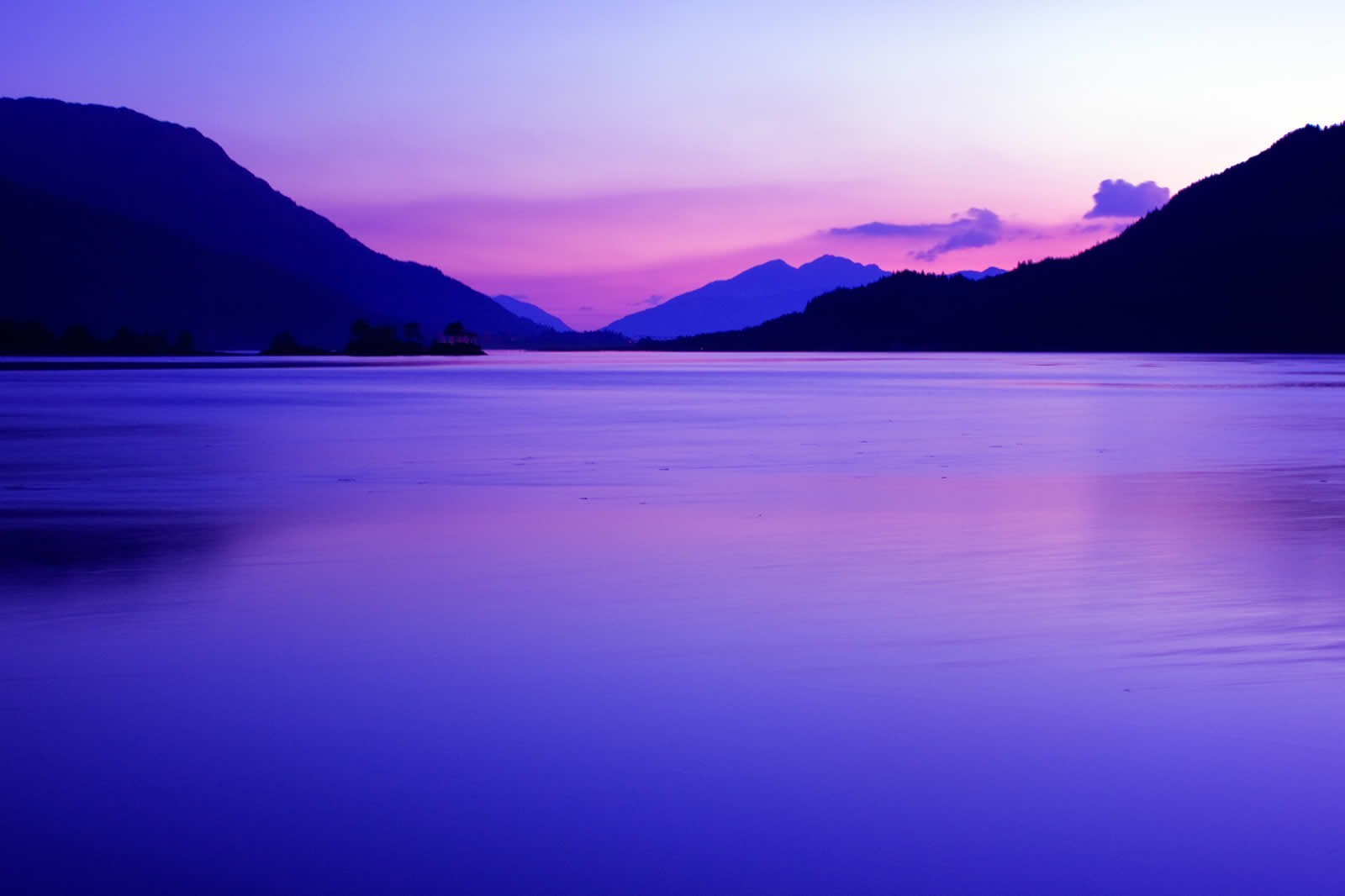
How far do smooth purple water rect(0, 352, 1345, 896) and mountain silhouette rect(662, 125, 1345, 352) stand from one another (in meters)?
142

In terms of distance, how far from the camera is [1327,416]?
23094mm

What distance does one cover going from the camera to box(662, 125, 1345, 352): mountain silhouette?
145 meters

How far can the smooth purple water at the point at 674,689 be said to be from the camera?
135 inches

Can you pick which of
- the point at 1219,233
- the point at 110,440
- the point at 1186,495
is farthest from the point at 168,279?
the point at 1186,495

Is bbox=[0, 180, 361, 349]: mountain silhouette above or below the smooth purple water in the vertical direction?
above

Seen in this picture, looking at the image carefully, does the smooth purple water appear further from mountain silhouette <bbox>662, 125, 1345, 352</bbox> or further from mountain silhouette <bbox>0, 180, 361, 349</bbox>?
mountain silhouette <bbox>662, 125, 1345, 352</bbox>

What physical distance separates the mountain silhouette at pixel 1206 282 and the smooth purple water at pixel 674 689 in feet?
464

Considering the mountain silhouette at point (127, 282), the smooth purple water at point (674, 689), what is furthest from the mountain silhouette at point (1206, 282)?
the smooth purple water at point (674, 689)

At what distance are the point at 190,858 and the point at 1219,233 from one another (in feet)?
604

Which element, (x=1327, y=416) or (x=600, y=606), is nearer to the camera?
(x=600, y=606)

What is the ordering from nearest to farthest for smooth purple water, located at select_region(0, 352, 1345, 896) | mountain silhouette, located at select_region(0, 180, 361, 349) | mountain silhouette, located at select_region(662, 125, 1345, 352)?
smooth purple water, located at select_region(0, 352, 1345, 896)
mountain silhouette, located at select_region(0, 180, 361, 349)
mountain silhouette, located at select_region(662, 125, 1345, 352)

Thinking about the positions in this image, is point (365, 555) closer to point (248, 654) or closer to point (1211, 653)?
point (248, 654)

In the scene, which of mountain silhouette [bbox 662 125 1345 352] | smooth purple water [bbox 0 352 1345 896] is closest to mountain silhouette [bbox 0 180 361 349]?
mountain silhouette [bbox 662 125 1345 352]

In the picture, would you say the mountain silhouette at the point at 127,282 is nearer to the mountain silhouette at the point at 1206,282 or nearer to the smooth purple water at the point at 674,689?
the mountain silhouette at the point at 1206,282
